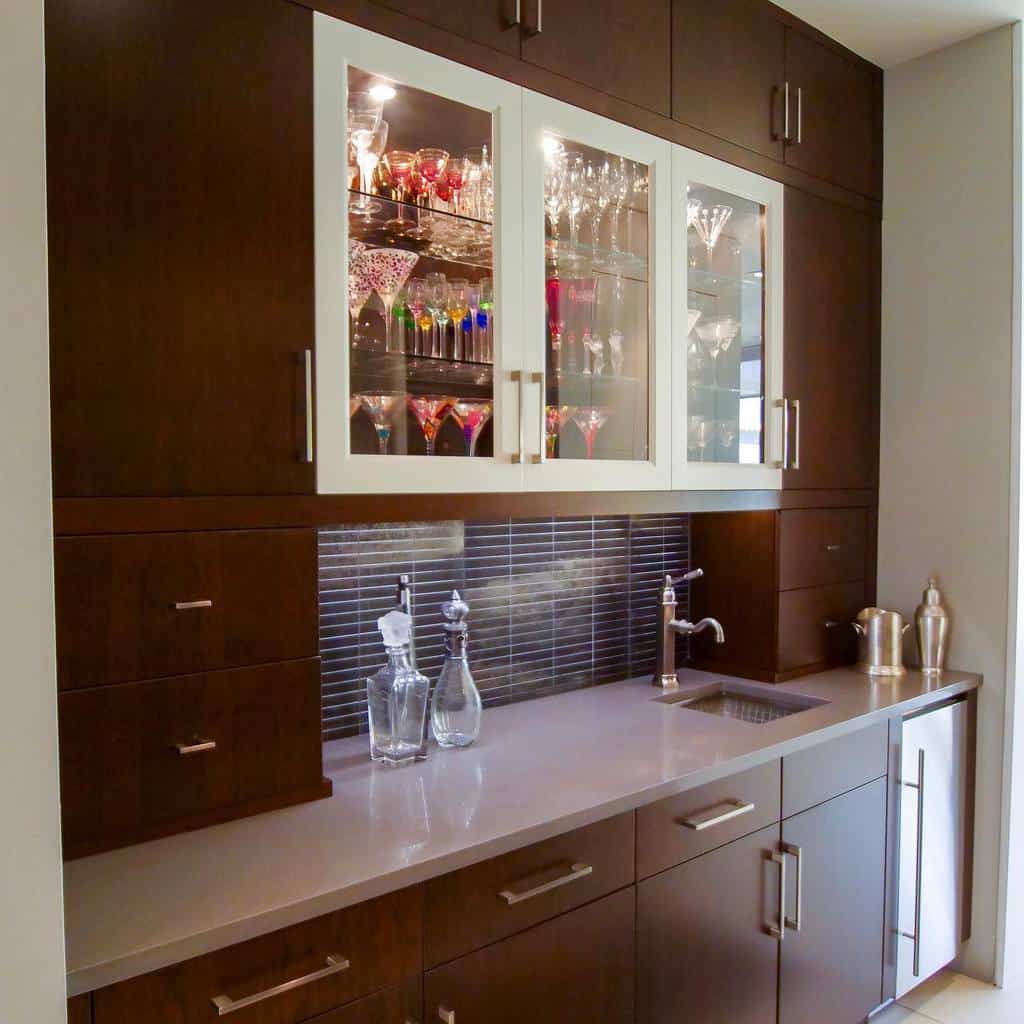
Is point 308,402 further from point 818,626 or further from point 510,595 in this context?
point 818,626

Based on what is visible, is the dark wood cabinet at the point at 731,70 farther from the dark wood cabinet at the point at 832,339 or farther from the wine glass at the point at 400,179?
the wine glass at the point at 400,179

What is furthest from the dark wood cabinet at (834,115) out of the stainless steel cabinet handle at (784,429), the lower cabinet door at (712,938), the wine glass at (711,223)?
the lower cabinet door at (712,938)

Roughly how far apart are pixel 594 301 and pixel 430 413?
0.51 metres

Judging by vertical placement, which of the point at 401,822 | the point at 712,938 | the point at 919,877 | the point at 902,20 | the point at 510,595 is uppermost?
the point at 902,20

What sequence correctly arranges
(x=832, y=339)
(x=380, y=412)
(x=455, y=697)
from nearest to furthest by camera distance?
1. (x=380, y=412)
2. (x=455, y=697)
3. (x=832, y=339)

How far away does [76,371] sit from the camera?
3.90 ft

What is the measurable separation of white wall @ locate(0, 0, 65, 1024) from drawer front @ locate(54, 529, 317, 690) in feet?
1.06

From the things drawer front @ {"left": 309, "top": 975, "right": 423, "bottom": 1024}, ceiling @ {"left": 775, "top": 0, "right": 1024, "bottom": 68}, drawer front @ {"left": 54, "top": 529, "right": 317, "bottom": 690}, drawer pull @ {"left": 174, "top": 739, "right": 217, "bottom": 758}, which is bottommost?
drawer front @ {"left": 309, "top": 975, "right": 423, "bottom": 1024}

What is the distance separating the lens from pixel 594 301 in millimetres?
1870

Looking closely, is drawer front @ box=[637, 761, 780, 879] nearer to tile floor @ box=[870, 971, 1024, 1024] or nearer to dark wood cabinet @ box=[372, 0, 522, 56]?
tile floor @ box=[870, 971, 1024, 1024]

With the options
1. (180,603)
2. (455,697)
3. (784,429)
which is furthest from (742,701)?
(180,603)

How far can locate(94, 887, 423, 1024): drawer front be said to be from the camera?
103cm

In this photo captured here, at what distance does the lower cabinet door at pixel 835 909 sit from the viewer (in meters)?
1.90

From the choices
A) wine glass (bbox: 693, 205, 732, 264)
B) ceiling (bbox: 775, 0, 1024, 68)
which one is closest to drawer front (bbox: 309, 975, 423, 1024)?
wine glass (bbox: 693, 205, 732, 264)
